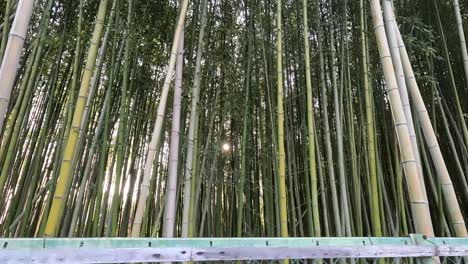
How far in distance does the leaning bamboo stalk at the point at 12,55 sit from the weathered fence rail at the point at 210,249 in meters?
0.50

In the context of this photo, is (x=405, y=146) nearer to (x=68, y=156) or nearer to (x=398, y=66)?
(x=398, y=66)

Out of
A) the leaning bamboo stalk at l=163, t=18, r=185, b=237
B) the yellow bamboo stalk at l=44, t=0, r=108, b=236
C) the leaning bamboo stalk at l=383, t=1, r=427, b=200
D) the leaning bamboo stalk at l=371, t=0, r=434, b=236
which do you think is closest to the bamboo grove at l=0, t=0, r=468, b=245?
the leaning bamboo stalk at l=163, t=18, r=185, b=237

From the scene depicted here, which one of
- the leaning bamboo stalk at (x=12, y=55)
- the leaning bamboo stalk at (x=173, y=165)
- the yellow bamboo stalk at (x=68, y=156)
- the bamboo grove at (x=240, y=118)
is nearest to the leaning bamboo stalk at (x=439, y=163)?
the bamboo grove at (x=240, y=118)

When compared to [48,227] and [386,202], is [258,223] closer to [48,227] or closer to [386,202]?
[386,202]

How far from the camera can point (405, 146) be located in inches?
58.3

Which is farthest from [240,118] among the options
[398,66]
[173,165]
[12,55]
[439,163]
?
[12,55]

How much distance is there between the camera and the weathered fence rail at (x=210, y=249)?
0.86m

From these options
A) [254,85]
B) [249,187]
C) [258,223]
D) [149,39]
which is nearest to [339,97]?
[254,85]

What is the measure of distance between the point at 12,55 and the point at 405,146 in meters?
1.61

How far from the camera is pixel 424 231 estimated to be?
1.38 meters

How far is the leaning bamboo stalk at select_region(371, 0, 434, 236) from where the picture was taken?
1402 mm

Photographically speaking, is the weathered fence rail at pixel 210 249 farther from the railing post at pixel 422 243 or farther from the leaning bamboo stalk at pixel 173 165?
the leaning bamboo stalk at pixel 173 165

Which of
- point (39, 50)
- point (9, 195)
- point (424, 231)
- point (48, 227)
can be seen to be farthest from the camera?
point (9, 195)

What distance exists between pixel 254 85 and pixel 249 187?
41.8 inches
